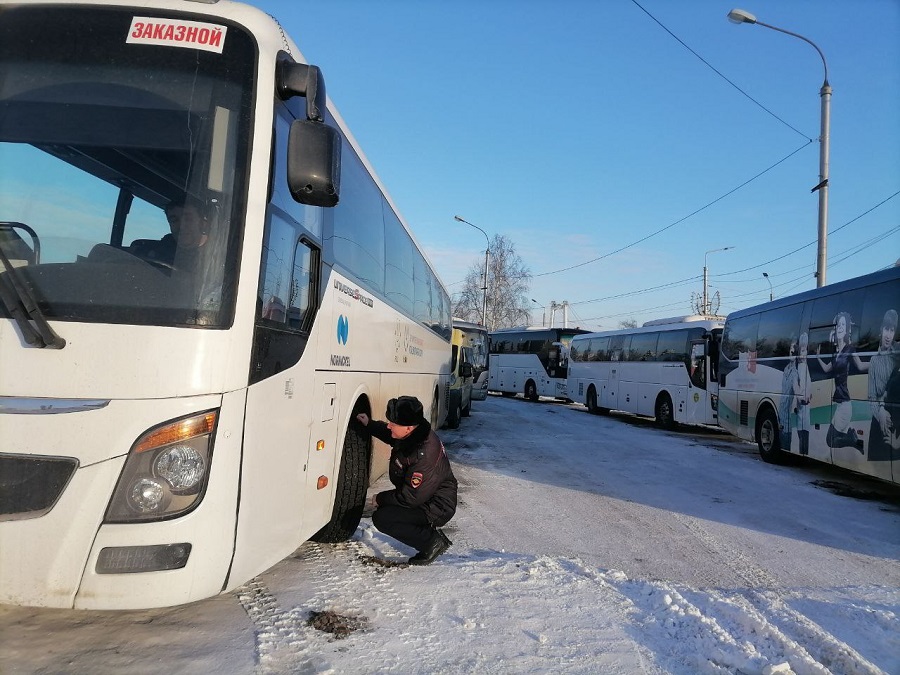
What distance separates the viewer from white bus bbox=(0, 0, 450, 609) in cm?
284

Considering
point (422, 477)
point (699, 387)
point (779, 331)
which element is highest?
point (779, 331)

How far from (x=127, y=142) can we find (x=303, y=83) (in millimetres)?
989

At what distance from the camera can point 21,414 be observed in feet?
9.36

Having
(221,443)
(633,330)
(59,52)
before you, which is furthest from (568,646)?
(633,330)

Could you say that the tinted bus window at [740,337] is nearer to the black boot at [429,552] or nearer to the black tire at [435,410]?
the black tire at [435,410]

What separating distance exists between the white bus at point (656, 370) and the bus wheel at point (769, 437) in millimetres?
4653

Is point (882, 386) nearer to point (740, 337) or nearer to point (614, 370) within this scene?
point (740, 337)

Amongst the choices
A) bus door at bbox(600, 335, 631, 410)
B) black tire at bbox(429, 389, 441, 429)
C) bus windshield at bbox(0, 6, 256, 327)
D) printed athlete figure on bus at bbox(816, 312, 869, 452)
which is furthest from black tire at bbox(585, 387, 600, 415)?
bus windshield at bbox(0, 6, 256, 327)

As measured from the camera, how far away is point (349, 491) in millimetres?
5156

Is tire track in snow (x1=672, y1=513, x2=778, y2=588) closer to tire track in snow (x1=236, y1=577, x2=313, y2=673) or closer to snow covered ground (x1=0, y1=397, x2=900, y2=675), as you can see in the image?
snow covered ground (x1=0, y1=397, x2=900, y2=675)

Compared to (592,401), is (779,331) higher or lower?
higher

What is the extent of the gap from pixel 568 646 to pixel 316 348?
2.41 m

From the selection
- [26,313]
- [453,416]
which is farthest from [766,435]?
[26,313]

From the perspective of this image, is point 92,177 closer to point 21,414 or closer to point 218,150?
point 218,150
